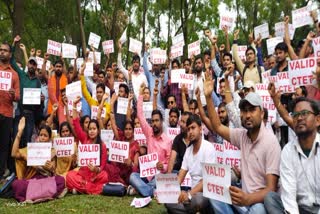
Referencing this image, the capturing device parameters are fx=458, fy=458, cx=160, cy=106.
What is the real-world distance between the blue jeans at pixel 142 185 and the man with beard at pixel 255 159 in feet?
8.35

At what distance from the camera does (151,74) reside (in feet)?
33.9

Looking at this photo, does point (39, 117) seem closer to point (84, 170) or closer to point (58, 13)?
point (84, 170)

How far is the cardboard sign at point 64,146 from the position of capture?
752cm

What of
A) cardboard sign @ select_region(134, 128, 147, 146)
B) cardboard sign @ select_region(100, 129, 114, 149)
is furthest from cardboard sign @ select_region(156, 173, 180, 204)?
cardboard sign @ select_region(100, 129, 114, 149)

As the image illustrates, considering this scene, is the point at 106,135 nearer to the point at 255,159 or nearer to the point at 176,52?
the point at 176,52

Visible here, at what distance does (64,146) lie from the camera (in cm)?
754

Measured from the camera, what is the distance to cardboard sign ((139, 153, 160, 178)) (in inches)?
275

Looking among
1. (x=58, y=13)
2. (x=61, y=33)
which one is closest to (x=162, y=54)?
(x=58, y=13)

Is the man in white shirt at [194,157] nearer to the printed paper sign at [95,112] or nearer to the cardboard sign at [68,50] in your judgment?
the printed paper sign at [95,112]

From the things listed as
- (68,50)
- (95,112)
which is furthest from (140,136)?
(68,50)

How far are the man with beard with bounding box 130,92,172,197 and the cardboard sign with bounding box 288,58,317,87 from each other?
7.31ft

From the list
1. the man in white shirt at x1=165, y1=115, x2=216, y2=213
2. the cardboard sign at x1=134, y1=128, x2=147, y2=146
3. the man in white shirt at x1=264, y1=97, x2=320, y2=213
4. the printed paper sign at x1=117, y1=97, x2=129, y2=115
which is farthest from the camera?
the printed paper sign at x1=117, y1=97, x2=129, y2=115

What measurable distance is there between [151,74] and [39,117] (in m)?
2.72

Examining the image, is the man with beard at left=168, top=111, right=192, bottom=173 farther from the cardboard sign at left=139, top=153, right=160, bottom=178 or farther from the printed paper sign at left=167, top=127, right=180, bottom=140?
the printed paper sign at left=167, top=127, right=180, bottom=140
